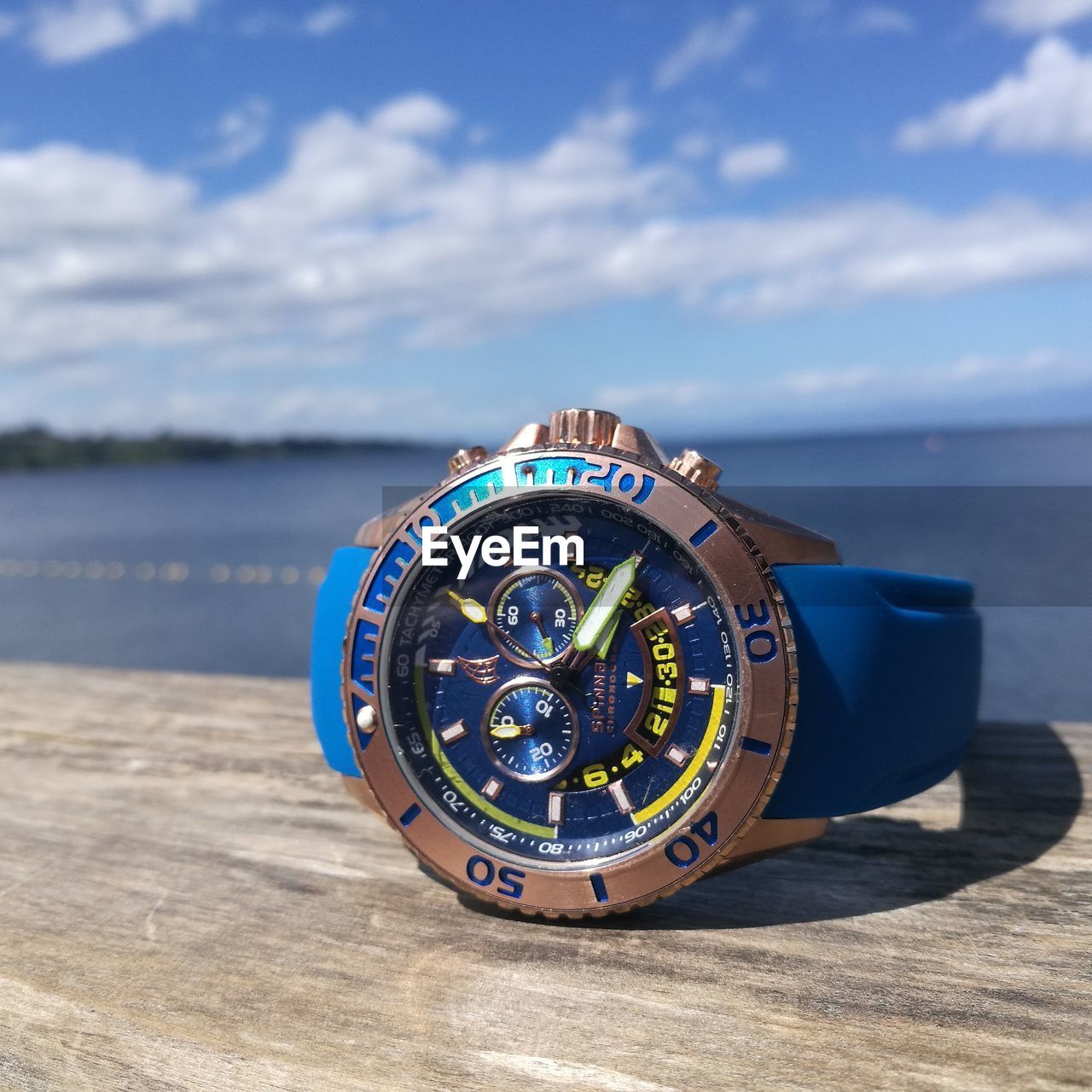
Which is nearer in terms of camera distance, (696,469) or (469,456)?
(696,469)

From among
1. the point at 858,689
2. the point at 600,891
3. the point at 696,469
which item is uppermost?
the point at 696,469

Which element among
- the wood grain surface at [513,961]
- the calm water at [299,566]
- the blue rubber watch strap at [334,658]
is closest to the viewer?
the wood grain surface at [513,961]

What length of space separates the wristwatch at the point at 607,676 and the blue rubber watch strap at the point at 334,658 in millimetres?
175

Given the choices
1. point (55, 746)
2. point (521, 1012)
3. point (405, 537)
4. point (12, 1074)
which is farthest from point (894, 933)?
point (55, 746)

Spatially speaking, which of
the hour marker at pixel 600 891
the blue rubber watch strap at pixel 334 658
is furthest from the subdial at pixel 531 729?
the blue rubber watch strap at pixel 334 658

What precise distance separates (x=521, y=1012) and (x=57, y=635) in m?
18.8

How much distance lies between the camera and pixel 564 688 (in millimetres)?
1839

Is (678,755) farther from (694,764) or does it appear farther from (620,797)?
(620,797)

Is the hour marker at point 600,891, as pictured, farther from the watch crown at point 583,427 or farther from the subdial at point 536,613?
the watch crown at point 583,427

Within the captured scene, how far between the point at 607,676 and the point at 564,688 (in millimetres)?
89

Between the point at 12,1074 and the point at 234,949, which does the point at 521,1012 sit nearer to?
the point at 234,949

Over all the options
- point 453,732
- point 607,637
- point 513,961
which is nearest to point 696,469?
point 607,637

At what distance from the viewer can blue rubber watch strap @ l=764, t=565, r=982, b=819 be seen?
1.87 m

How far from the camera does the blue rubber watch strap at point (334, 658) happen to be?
2.11 m
